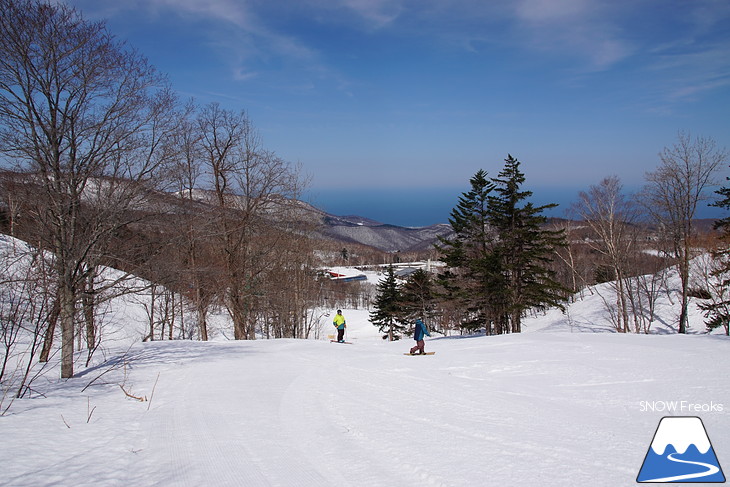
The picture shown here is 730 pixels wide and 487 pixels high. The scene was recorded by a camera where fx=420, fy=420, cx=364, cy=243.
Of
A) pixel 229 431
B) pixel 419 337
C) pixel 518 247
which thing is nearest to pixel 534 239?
pixel 518 247

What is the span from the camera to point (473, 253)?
98.7 feet

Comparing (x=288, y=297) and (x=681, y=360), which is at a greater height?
(x=288, y=297)

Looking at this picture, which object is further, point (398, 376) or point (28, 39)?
point (398, 376)

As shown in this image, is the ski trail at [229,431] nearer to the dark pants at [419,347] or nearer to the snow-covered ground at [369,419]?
the snow-covered ground at [369,419]

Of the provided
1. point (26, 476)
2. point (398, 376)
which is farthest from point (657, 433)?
point (26, 476)

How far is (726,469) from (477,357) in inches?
328

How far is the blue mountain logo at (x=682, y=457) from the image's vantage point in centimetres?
451

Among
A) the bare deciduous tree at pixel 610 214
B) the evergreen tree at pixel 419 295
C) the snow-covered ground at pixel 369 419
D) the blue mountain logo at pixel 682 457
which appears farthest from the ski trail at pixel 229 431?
the evergreen tree at pixel 419 295

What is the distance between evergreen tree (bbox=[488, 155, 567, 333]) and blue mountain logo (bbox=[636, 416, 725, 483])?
2044cm

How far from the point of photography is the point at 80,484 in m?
4.66

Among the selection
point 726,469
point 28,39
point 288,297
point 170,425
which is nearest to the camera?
point 726,469

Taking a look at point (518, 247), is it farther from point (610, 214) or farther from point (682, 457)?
point (682, 457)

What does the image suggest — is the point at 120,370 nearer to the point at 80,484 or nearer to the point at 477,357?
the point at 80,484

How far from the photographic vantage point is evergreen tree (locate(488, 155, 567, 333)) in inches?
1035
